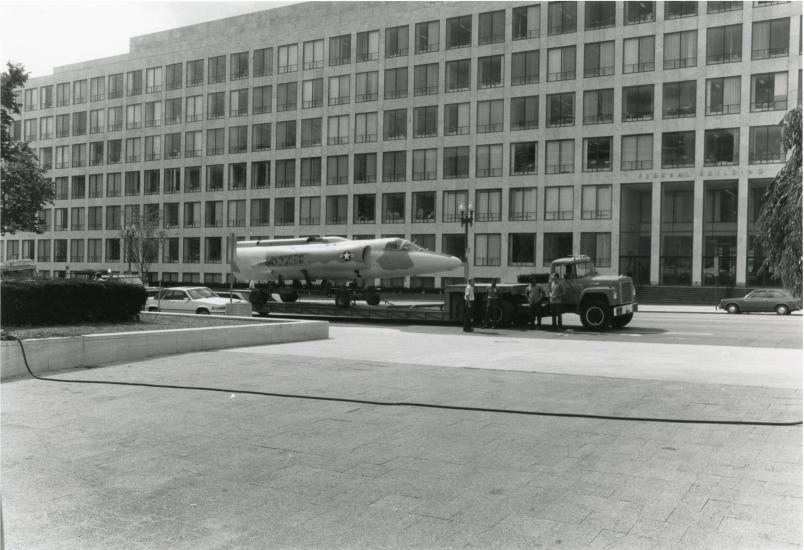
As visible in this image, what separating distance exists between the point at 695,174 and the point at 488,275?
682 inches

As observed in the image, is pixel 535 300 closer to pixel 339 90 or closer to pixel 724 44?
pixel 724 44

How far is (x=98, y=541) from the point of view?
4629 mm

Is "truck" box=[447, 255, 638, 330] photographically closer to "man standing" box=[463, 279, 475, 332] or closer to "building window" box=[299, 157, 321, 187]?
"man standing" box=[463, 279, 475, 332]

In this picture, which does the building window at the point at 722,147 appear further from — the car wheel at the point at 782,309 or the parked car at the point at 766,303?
the car wheel at the point at 782,309

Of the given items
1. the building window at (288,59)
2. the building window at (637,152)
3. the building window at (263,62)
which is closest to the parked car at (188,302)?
the building window at (637,152)

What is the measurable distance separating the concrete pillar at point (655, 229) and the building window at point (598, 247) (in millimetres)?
3201

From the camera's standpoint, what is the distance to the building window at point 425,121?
59.5 meters

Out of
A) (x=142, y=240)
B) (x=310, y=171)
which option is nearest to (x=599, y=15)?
(x=310, y=171)

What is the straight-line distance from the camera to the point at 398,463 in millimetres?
6359

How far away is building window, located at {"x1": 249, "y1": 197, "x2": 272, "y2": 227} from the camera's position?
66.9 m

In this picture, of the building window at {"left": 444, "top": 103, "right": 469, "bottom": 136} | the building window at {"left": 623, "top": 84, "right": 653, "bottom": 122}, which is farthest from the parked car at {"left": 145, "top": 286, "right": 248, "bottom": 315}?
the building window at {"left": 623, "top": 84, "right": 653, "bottom": 122}

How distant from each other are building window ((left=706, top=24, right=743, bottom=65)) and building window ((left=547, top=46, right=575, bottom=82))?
9.79 meters

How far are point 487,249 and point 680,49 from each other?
20791mm

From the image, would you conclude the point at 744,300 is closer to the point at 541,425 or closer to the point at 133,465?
the point at 541,425
